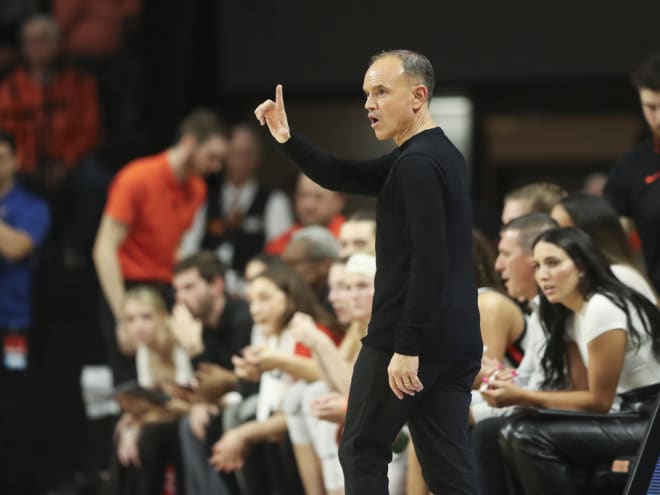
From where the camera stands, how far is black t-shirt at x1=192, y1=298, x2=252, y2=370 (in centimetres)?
560

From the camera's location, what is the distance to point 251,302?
5176 mm

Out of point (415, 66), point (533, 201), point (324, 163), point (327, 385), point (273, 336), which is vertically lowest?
point (327, 385)

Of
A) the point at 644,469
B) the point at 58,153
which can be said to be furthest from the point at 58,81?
the point at 644,469

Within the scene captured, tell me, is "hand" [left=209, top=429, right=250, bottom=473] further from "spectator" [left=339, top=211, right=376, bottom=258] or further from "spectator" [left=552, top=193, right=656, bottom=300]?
"spectator" [left=552, top=193, right=656, bottom=300]

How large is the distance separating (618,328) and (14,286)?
3.44 metres

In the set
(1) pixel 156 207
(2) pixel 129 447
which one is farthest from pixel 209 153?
(2) pixel 129 447

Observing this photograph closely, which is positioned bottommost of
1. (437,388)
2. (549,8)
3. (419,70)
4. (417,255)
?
(437,388)

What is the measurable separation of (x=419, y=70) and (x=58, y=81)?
14.7 feet

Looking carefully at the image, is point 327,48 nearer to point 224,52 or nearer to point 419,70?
point 224,52

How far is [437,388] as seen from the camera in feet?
11.3

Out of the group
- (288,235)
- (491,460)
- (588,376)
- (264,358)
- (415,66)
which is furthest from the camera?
(288,235)

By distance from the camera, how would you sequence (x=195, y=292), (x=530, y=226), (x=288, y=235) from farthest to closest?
(x=288, y=235) → (x=195, y=292) → (x=530, y=226)

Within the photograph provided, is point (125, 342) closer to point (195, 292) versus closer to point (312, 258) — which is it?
point (195, 292)

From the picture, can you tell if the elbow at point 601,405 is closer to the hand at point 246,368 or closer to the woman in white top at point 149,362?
the hand at point 246,368
